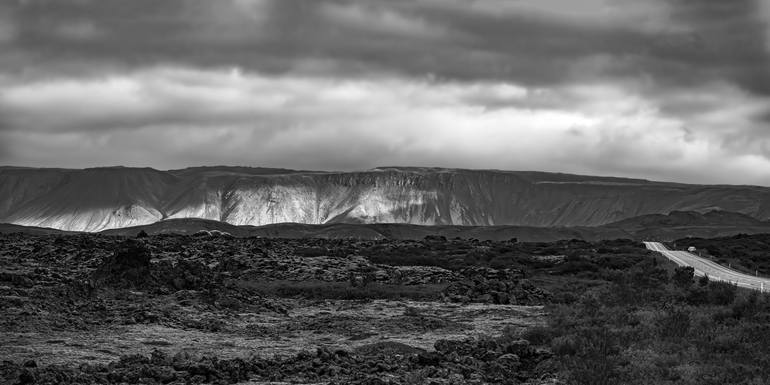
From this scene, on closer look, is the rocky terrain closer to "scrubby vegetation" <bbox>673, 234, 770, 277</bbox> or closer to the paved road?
the paved road

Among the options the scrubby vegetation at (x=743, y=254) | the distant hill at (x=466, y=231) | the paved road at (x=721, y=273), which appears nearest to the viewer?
the paved road at (x=721, y=273)

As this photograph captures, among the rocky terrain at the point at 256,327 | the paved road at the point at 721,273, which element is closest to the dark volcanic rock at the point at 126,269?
the rocky terrain at the point at 256,327

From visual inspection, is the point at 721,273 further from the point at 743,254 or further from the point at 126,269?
the point at 126,269

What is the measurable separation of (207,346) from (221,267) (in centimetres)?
2915

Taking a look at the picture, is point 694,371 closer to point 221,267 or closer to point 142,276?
point 142,276

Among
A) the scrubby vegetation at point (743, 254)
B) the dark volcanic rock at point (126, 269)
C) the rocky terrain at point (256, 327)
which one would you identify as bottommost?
the scrubby vegetation at point (743, 254)

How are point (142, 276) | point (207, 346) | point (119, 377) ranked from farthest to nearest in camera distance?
point (142, 276)
point (207, 346)
point (119, 377)

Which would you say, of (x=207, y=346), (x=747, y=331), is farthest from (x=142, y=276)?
(x=747, y=331)

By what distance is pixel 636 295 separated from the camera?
34.6 meters

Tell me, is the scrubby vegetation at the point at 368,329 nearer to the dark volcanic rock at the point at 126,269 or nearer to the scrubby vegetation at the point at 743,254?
the dark volcanic rock at the point at 126,269

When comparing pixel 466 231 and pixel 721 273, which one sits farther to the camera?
pixel 466 231

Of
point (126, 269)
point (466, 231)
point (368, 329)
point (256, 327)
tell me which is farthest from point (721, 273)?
point (466, 231)

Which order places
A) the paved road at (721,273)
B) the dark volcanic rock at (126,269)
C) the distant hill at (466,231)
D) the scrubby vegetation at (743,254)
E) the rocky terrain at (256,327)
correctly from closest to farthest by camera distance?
1. the rocky terrain at (256,327)
2. the dark volcanic rock at (126,269)
3. the paved road at (721,273)
4. the scrubby vegetation at (743,254)
5. the distant hill at (466,231)

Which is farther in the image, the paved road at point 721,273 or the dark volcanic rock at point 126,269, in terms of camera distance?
the paved road at point 721,273
